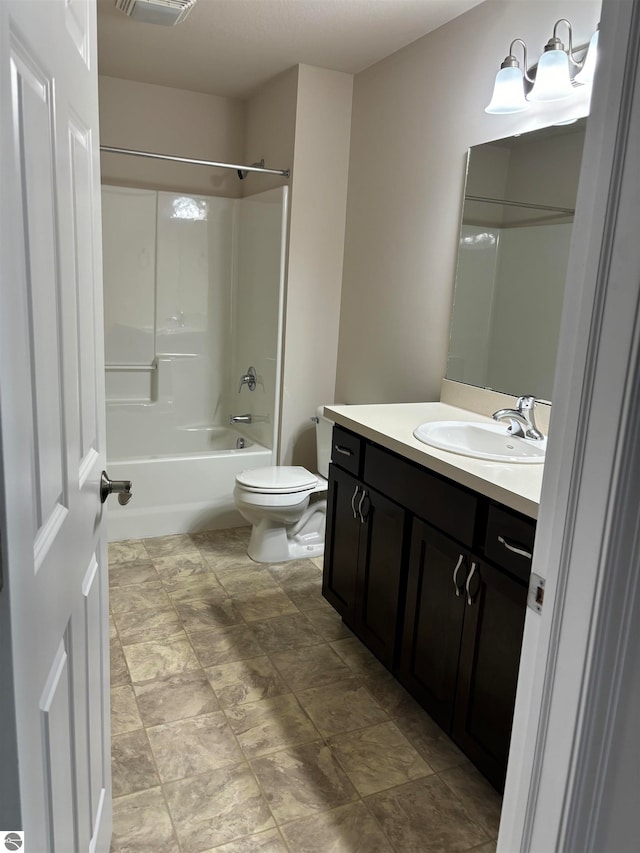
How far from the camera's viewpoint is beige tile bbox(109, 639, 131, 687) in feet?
7.22

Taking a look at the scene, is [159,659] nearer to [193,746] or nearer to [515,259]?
[193,746]

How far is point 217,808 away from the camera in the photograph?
5.53ft

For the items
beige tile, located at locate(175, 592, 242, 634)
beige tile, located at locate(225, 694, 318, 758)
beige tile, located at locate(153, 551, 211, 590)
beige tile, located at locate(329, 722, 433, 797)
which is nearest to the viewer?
beige tile, located at locate(329, 722, 433, 797)

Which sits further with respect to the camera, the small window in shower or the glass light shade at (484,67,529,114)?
the small window in shower

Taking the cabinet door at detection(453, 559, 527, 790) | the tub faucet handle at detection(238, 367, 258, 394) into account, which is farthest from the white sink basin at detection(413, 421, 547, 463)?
the tub faucet handle at detection(238, 367, 258, 394)

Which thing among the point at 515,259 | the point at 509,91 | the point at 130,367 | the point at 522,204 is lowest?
the point at 130,367

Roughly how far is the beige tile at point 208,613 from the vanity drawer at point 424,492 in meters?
0.90

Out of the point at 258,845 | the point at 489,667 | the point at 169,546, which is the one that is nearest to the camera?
the point at 258,845

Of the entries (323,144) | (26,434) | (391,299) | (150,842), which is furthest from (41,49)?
(323,144)

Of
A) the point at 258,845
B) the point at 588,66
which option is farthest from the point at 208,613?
the point at 588,66

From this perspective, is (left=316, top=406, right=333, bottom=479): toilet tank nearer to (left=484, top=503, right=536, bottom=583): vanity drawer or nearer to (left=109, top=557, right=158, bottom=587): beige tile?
(left=109, top=557, right=158, bottom=587): beige tile

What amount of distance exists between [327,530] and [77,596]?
1.60m

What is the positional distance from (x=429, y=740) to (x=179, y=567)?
1.54 meters

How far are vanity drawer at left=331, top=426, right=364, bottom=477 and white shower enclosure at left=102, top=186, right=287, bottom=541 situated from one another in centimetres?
123
